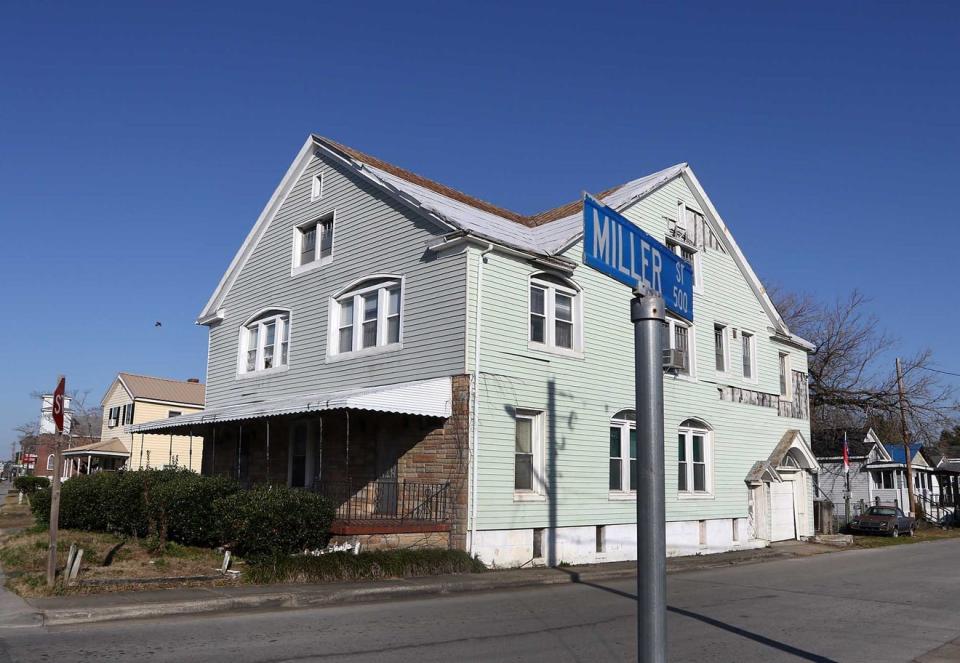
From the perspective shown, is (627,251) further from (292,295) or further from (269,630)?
(292,295)

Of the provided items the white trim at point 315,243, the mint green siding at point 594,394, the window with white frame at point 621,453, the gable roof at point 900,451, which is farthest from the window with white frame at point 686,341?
the gable roof at point 900,451

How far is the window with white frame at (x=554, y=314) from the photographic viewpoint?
1891cm

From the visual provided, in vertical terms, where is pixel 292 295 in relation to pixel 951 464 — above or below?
above

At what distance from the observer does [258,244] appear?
81.5ft

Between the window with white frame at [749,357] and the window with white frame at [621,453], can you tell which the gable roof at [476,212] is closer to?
the window with white frame at [749,357]

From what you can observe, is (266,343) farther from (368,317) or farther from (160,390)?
(160,390)

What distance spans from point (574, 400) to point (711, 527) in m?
7.31

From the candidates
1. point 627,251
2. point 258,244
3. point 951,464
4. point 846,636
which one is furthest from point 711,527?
point 951,464

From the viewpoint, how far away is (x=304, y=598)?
12.2m

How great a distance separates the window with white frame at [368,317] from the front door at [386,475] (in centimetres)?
238

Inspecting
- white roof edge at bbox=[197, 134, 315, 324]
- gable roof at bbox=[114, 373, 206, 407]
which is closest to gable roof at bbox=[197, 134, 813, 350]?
white roof edge at bbox=[197, 134, 315, 324]

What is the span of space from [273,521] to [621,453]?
9.52 metres

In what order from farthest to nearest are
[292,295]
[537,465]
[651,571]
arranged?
[292,295], [537,465], [651,571]

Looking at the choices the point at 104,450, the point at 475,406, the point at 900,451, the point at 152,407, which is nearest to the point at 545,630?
the point at 475,406
